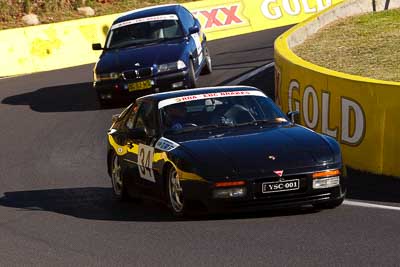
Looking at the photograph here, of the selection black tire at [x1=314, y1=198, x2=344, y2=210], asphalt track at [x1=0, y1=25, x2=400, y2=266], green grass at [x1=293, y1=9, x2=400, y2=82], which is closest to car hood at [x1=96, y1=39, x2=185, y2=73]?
green grass at [x1=293, y1=9, x2=400, y2=82]

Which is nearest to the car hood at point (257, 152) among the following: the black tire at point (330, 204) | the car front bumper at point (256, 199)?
the car front bumper at point (256, 199)

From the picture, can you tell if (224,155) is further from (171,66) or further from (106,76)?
(106,76)

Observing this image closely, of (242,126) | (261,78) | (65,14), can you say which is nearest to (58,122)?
(261,78)

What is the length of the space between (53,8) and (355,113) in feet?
88.0

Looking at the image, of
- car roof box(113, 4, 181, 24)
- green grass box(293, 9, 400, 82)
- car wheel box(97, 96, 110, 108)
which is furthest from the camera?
car roof box(113, 4, 181, 24)

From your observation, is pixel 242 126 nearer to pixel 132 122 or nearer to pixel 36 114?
pixel 132 122

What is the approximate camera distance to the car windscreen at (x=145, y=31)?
21156 mm

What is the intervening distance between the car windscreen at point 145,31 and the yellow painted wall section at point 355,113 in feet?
22.2

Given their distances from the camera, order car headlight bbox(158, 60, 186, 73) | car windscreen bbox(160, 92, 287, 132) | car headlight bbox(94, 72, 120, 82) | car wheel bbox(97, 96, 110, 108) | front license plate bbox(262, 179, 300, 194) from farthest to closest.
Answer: car wheel bbox(97, 96, 110, 108), car headlight bbox(94, 72, 120, 82), car headlight bbox(158, 60, 186, 73), car windscreen bbox(160, 92, 287, 132), front license plate bbox(262, 179, 300, 194)

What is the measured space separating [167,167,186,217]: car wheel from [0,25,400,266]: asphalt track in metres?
0.12

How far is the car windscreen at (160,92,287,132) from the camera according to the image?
36.4ft

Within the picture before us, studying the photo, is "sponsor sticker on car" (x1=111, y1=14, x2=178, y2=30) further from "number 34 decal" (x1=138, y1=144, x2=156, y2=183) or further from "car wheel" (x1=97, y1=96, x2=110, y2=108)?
"number 34 decal" (x1=138, y1=144, x2=156, y2=183)

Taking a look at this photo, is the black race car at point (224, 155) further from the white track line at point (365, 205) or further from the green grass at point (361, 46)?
the green grass at point (361, 46)

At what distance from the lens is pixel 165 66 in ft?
65.7
